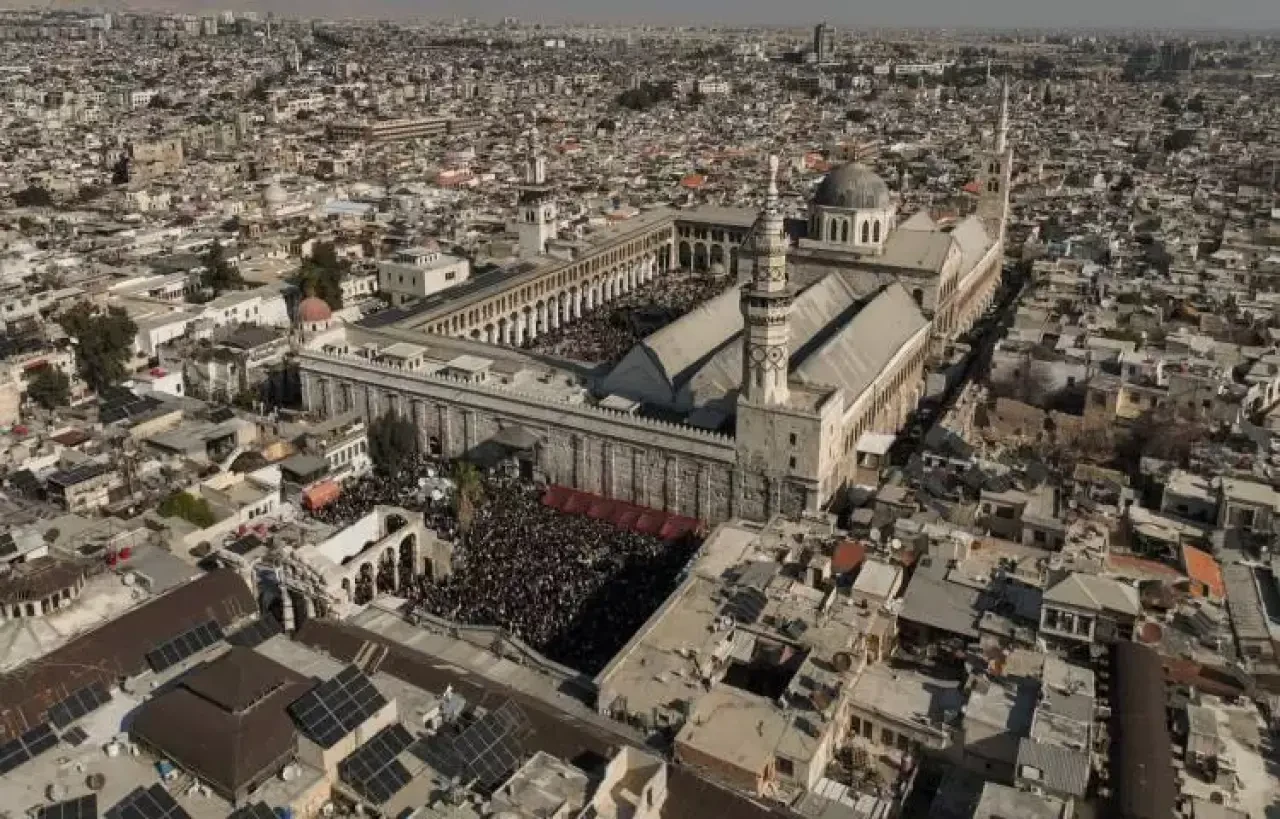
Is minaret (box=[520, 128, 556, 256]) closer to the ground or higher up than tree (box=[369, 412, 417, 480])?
higher up

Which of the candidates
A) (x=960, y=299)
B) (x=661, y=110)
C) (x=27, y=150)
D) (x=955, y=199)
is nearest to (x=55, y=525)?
(x=960, y=299)

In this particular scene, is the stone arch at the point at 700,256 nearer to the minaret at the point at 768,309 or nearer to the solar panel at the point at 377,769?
the minaret at the point at 768,309

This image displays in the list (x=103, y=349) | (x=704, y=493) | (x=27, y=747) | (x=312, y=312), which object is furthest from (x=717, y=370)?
(x=103, y=349)

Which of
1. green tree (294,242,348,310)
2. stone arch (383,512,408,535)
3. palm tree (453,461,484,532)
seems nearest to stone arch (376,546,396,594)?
stone arch (383,512,408,535)

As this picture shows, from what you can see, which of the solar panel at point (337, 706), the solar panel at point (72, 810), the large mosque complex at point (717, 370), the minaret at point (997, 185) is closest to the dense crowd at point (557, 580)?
the large mosque complex at point (717, 370)

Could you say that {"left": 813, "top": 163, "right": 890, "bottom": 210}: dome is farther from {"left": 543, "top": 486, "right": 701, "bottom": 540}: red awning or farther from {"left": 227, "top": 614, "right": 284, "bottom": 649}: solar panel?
{"left": 227, "top": 614, "right": 284, "bottom": 649}: solar panel

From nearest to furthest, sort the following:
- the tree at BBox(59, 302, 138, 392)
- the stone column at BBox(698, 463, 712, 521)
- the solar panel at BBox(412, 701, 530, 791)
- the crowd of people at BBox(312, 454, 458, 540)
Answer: the solar panel at BBox(412, 701, 530, 791) → the crowd of people at BBox(312, 454, 458, 540) → the stone column at BBox(698, 463, 712, 521) → the tree at BBox(59, 302, 138, 392)
